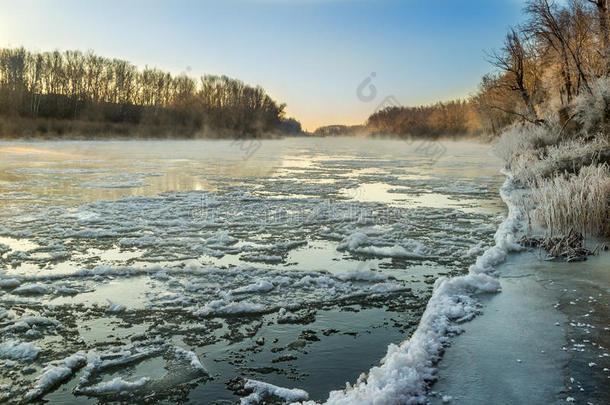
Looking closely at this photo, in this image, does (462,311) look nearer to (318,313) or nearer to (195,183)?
(318,313)

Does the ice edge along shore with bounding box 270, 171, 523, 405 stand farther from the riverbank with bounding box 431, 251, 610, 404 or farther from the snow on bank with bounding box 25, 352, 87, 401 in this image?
the snow on bank with bounding box 25, 352, 87, 401

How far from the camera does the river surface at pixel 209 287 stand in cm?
350

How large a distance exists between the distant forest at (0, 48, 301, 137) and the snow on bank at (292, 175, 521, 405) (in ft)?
148

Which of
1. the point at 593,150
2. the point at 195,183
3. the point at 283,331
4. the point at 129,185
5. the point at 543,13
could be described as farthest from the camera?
the point at 543,13

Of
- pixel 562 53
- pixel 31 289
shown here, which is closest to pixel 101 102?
pixel 562 53

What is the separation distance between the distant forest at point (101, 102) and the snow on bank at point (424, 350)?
148 ft

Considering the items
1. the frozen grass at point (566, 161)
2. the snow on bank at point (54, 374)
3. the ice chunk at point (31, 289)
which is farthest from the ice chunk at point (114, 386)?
the frozen grass at point (566, 161)

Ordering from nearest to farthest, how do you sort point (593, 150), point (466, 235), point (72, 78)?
point (466, 235)
point (593, 150)
point (72, 78)

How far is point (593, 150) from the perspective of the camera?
1359cm

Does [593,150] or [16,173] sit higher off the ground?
[593,150]

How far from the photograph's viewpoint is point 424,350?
11.6ft

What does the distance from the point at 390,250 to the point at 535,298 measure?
2536 mm

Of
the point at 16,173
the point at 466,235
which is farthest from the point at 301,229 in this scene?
the point at 16,173

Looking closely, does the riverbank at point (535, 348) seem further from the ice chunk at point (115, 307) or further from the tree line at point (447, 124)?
the tree line at point (447, 124)
